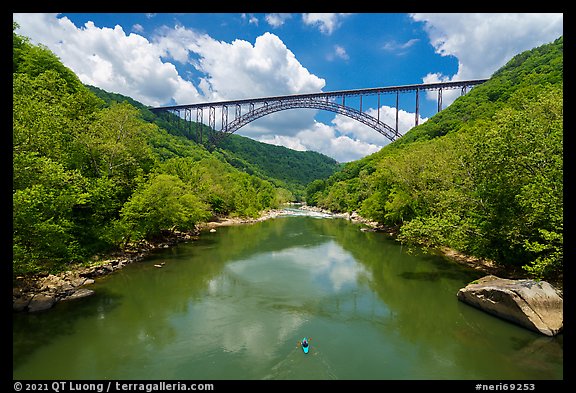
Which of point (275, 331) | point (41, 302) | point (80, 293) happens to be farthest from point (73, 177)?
point (275, 331)

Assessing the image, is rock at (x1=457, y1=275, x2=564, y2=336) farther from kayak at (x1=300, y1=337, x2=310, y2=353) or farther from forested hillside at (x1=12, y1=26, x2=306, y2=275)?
forested hillside at (x1=12, y1=26, x2=306, y2=275)

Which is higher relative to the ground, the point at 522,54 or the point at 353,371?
the point at 522,54

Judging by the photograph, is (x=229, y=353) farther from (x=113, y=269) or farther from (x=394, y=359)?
(x=113, y=269)

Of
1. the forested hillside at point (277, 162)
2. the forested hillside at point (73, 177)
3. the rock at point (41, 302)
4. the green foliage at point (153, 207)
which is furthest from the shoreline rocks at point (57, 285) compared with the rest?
the forested hillside at point (277, 162)
